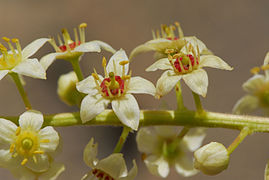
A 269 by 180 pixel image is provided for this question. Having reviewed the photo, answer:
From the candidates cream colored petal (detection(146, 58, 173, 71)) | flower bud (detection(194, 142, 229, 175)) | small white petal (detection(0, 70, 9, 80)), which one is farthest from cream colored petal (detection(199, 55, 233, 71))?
small white petal (detection(0, 70, 9, 80))

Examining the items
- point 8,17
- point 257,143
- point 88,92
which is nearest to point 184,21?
point 257,143

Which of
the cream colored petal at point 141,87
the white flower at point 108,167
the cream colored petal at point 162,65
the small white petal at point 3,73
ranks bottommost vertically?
the white flower at point 108,167

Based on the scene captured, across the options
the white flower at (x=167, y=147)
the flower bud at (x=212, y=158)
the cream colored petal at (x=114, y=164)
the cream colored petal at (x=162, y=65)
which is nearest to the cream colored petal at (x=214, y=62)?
the cream colored petal at (x=162, y=65)

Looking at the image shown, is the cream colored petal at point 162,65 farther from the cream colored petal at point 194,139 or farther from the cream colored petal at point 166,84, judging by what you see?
the cream colored petal at point 194,139

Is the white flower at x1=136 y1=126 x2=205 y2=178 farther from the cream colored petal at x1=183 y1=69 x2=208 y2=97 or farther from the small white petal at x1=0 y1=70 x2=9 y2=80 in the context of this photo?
the small white petal at x1=0 y1=70 x2=9 y2=80

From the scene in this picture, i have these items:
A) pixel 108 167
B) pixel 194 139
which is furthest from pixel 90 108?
pixel 194 139
